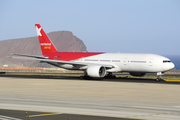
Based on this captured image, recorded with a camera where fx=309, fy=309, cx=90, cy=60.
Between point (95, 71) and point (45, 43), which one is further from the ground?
point (45, 43)

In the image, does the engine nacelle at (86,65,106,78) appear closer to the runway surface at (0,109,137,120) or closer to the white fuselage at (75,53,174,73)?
the white fuselage at (75,53,174,73)

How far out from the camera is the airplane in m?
45.4

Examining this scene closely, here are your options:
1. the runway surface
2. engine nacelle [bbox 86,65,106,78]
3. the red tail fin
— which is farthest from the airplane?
the runway surface

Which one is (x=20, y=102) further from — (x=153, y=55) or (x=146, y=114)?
(x=153, y=55)

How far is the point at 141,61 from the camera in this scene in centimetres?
4603

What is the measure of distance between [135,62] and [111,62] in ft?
13.8

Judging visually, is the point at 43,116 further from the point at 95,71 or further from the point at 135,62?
the point at 135,62

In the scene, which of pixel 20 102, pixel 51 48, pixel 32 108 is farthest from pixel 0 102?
pixel 51 48

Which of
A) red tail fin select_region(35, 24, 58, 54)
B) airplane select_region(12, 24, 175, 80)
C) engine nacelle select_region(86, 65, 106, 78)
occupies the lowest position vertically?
engine nacelle select_region(86, 65, 106, 78)

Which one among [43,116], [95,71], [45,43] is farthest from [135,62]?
[43,116]

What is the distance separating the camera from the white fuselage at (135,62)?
45188mm

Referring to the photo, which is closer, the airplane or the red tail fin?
the airplane

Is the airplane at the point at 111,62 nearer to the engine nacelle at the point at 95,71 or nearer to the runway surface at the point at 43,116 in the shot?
the engine nacelle at the point at 95,71

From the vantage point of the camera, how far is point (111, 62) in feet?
160
